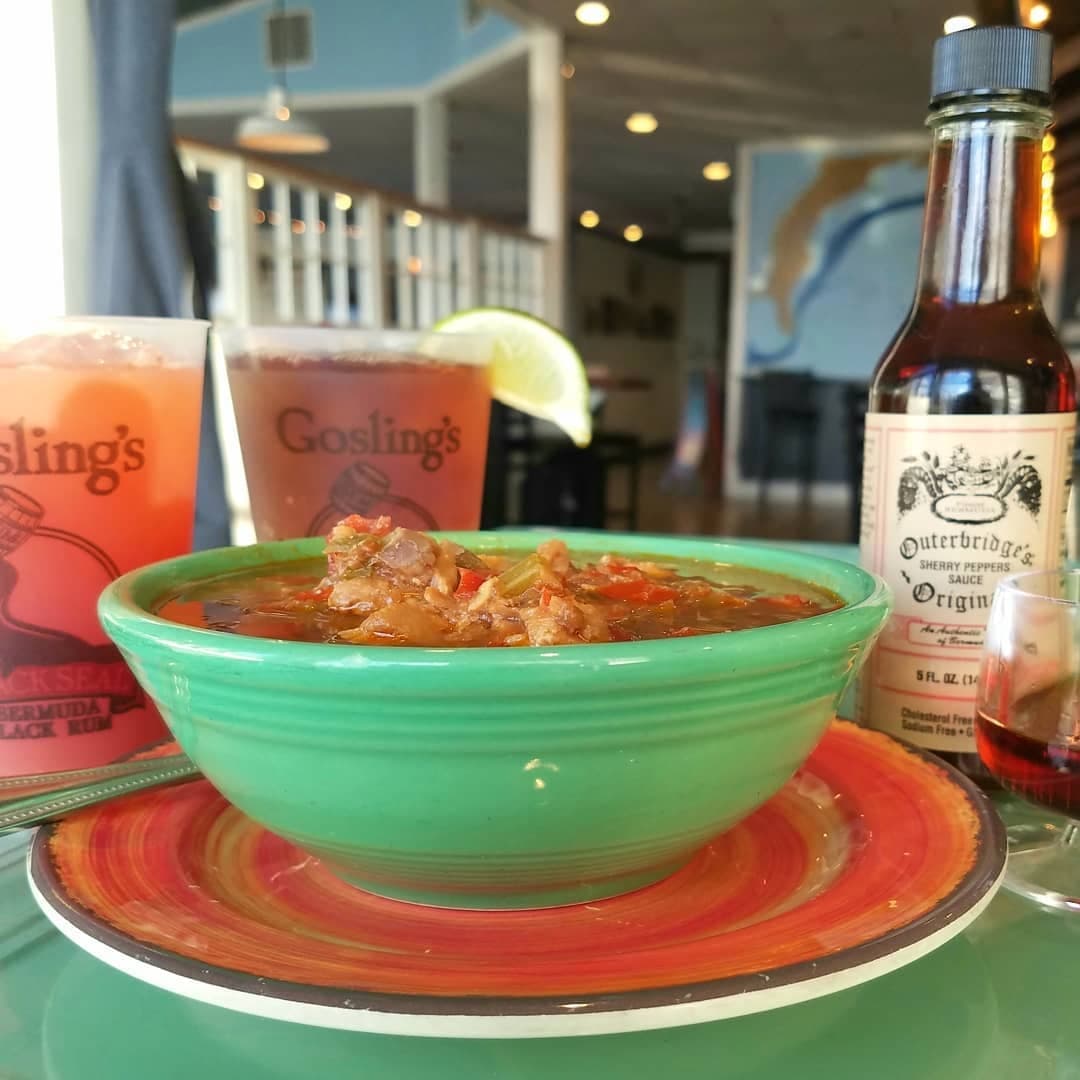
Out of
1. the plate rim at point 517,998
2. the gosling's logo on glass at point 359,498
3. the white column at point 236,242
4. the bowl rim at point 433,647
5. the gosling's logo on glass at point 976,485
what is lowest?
the plate rim at point 517,998

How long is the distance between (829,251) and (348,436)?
26.5 feet

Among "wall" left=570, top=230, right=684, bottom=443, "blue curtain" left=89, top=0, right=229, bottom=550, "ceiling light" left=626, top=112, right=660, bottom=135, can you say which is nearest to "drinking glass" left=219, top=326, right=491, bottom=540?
"blue curtain" left=89, top=0, right=229, bottom=550

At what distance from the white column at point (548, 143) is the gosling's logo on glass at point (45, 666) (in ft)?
16.9

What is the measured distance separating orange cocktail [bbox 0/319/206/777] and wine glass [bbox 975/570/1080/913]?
0.47 m

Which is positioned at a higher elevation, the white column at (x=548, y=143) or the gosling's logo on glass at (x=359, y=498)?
the white column at (x=548, y=143)

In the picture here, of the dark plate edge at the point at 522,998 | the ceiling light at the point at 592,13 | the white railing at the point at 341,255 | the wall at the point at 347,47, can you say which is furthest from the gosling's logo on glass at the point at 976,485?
the wall at the point at 347,47

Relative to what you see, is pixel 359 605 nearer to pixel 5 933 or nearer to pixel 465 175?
pixel 5 933

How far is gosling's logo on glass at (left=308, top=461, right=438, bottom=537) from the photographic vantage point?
2.49 feet

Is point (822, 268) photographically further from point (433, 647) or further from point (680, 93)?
point (433, 647)

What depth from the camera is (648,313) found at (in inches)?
577

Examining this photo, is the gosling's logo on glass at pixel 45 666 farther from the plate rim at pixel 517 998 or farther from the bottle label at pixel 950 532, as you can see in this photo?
the bottle label at pixel 950 532

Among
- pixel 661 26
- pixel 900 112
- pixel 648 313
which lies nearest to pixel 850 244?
pixel 900 112

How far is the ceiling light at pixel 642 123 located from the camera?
294 inches

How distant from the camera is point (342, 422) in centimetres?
75
